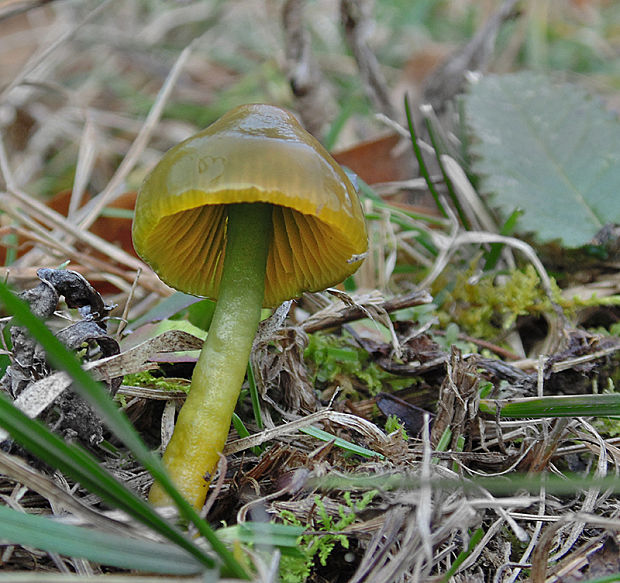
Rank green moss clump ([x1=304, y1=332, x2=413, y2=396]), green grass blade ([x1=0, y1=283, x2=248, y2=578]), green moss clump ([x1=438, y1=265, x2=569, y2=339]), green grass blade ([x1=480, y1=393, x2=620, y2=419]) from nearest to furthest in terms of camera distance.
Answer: green grass blade ([x1=0, y1=283, x2=248, y2=578]), green grass blade ([x1=480, y1=393, x2=620, y2=419]), green moss clump ([x1=304, y1=332, x2=413, y2=396]), green moss clump ([x1=438, y1=265, x2=569, y2=339])

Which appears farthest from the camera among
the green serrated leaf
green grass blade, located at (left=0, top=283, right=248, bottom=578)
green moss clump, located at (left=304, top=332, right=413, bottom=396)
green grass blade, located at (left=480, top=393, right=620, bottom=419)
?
the green serrated leaf

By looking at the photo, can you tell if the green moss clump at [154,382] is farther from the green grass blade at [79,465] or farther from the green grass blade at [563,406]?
the green grass blade at [563,406]

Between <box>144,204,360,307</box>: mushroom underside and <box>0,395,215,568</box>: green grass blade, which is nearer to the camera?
<box>0,395,215,568</box>: green grass blade

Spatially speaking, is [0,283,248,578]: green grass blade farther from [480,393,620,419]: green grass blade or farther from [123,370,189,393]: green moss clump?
[480,393,620,419]: green grass blade

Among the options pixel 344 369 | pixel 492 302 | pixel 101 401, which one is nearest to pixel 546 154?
pixel 492 302

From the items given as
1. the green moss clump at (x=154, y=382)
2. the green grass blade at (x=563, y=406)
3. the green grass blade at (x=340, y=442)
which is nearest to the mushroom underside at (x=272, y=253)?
the green moss clump at (x=154, y=382)

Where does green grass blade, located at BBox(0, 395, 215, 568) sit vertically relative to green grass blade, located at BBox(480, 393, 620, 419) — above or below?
above

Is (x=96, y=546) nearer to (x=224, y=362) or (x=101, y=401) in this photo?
(x=101, y=401)

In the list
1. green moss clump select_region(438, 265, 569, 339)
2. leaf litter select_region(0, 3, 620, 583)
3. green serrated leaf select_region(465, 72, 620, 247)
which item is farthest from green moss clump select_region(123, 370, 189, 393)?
green serrated leaf select_region(465, 72, 620, 247)
